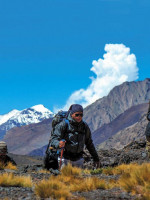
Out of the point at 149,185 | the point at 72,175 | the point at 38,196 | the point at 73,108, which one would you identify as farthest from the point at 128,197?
the point at 73,108

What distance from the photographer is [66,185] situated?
6.53 meters

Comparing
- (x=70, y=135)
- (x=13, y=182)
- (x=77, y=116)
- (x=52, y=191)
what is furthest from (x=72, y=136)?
(x=52, y=191)

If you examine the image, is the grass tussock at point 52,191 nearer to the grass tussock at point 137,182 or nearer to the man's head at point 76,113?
the grass tussock at point 137,182

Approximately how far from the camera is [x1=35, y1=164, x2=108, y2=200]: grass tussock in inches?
213

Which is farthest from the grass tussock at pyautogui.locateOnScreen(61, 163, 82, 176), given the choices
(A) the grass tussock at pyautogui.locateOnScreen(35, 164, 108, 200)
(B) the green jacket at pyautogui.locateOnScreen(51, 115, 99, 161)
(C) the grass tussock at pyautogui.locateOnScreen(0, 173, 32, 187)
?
(C) the grass tussock at pyautogui.locateOnScreen(0, 173, 32, 187)

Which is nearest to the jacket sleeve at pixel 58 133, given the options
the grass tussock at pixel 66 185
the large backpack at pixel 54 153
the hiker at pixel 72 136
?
the hiker at pixel 72 136

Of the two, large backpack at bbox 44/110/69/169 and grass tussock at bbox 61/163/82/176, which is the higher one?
large backpack at bbox 44/110/69/169

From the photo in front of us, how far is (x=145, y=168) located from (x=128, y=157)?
50.1 feet

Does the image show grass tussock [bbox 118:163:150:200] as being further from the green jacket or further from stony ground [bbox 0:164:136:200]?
the green jacket

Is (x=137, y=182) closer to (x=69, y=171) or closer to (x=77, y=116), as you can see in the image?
(x=69, y=171)

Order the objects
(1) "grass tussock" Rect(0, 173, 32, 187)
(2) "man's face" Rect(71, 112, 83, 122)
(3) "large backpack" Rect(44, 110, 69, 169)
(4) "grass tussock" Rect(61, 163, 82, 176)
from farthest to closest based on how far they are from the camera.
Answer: (3) "large backpack" Rect(44, 110, 69, 169) < (2) "man's face" Rect(71, 112, 83, 122) < (4) "grass tussock" Rect(61, 163, 82, 176) < (1) "grass tussock" Rect(0, 173, 32, 187)

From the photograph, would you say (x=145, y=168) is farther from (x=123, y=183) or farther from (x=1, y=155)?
(x=1, y=155)

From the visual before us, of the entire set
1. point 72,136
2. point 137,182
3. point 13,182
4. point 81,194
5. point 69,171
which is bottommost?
point 81,194

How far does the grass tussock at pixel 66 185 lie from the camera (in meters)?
5.40
